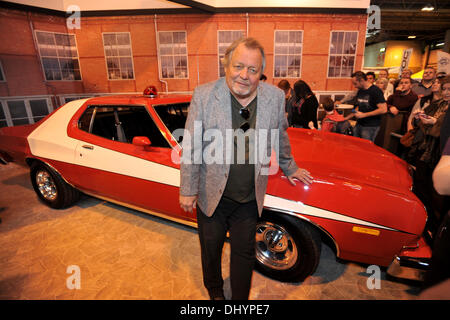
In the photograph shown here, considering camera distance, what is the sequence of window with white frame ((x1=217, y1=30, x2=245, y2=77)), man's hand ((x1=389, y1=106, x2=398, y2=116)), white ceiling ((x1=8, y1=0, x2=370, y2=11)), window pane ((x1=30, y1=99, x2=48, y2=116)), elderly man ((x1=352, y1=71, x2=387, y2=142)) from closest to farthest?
elderly man ((x1=352, y1=71, x2=387, y2=142)) → man's hand ((x1=389, y1=106, x2=398, y2=116)) → white ceiling ((x1=8, y1=0, x2=370, y2=11)) → window pane ((x1=30, y1=99, x2=48, y2=116)) → window with white frame ((x1=217, y1=30, x2=245, y2=77))

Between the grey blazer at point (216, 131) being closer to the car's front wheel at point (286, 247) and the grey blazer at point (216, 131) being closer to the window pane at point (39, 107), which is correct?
the car's front wheel at point (286, 247)

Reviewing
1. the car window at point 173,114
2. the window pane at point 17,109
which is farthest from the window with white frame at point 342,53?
the window pane at point 17,109

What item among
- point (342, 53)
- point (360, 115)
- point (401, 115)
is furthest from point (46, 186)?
point (342, 53)

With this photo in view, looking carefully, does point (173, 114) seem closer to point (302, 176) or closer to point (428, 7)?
point (302, 176)

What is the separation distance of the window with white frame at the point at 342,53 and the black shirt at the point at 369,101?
7511 millimetres

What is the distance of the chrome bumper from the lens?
1.77m

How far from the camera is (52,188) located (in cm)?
362

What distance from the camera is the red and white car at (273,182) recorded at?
1848mm

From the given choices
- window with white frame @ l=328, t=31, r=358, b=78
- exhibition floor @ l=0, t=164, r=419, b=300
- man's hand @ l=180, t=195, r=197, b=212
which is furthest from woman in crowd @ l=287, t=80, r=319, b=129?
window with white frame @ l=328, t=31, r=358, b=78

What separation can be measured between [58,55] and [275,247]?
12076mm

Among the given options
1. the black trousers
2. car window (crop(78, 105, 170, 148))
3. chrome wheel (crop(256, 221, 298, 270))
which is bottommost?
chrome wheel (crop(256, 221, 298, 270))

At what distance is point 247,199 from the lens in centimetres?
158

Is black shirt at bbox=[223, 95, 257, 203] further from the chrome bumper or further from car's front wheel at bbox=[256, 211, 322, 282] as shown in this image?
the chrome bumper

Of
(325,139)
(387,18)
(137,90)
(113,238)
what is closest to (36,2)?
(137,90)
